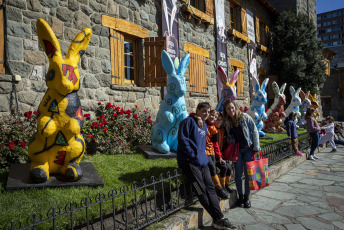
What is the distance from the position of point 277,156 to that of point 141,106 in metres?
3.87

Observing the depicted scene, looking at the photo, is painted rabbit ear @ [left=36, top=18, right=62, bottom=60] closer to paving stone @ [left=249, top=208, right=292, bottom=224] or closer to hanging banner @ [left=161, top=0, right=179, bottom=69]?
paving stone @ [left=249, top=208, right=292, bottom=224]

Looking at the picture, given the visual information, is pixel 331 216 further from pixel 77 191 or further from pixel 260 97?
pixel 260 97

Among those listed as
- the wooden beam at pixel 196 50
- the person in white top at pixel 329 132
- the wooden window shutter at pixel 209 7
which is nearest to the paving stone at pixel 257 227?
the wooden beam at pixel 196 50

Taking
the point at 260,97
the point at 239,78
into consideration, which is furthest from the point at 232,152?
the point at 239,78

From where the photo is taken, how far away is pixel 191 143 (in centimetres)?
340

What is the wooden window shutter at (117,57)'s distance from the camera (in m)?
6.89

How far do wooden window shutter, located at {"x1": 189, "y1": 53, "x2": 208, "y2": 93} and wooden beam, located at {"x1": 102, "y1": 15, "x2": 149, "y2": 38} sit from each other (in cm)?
235

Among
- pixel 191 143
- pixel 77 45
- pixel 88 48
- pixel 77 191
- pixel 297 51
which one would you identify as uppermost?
pixel 297 51

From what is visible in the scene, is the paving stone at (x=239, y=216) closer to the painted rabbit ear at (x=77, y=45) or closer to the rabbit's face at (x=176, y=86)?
the rabbit's face at (x=176, y=86)

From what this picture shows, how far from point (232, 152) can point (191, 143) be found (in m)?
0.93

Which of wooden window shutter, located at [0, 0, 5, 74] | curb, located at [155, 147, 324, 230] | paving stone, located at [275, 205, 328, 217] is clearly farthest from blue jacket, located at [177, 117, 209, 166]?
wooden window shutter, located at [0, 0, 5, 74]

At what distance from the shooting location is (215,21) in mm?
11180

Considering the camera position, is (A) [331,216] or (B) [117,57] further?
(B) [117,57]

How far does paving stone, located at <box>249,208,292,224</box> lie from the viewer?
3529 mm
